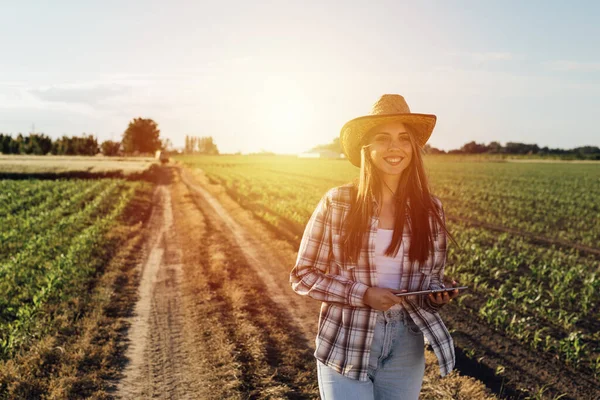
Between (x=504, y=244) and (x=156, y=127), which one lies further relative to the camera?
(x=156, y=127)

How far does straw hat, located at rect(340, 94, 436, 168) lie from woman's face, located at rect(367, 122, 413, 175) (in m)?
0.05

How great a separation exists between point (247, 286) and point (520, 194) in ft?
84.8

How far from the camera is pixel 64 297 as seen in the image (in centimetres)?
814

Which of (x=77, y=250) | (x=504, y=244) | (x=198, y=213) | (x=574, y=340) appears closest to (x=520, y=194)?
(x=504, y=244)

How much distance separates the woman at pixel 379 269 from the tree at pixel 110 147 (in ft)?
435

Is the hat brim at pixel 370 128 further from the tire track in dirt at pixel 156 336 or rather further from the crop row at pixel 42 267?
the crop row at pixel 42 267

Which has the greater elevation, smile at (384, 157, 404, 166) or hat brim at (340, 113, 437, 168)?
hat brim at (340, 113, 437, 168)

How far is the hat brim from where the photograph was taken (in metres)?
2.61

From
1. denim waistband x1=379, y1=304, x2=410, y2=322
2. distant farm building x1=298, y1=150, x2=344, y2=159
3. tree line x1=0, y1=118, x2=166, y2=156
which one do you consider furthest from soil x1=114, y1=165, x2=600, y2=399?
distant farm building x1=298, y1=150, x2=344, y2=159

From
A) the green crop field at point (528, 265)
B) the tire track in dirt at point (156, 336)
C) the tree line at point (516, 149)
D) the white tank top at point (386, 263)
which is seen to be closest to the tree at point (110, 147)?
the tree line at point (516, 149)

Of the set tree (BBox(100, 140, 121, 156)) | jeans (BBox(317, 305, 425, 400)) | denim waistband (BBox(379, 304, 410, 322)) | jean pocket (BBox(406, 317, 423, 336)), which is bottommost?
jeans (BBox(317, 305, 425, 400))

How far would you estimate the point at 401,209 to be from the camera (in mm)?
2598

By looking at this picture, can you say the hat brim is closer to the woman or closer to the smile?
the woman

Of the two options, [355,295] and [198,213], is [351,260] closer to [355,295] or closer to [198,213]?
[355,295]
